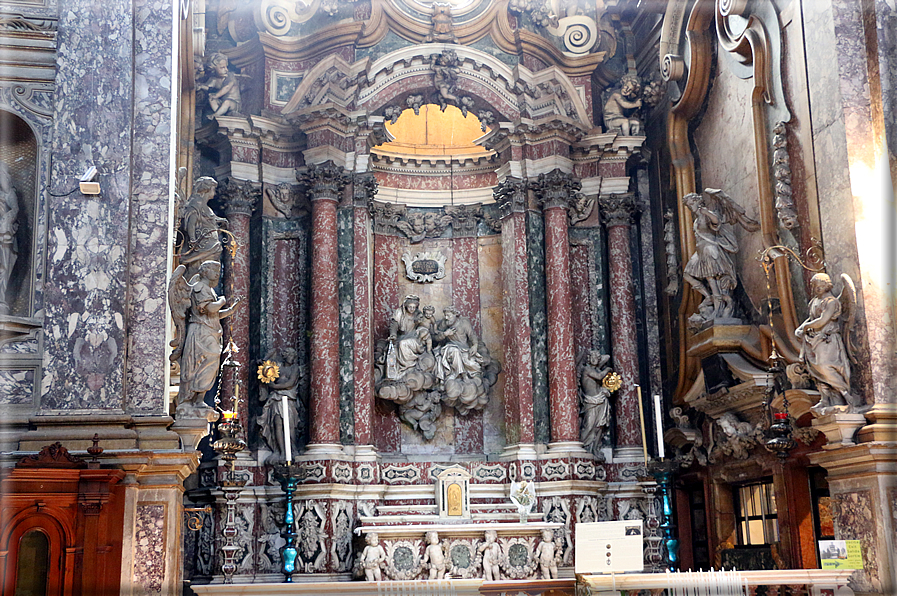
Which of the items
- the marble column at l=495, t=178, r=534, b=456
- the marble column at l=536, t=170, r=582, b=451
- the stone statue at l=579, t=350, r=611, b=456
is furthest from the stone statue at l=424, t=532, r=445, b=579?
the stone statue at l=579, t=350, r=611, b=456

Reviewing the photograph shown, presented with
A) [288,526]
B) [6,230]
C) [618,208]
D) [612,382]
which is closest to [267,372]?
[288,526]

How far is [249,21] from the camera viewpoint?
15125mm

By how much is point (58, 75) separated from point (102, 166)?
0.95 meters

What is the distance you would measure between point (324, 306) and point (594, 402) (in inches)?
165

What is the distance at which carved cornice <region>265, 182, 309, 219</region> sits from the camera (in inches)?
575

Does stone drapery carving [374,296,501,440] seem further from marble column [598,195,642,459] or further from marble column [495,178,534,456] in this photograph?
marble column [598,195,642,459]

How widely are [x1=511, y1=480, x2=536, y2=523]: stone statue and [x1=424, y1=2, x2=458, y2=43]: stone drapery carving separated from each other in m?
6.88

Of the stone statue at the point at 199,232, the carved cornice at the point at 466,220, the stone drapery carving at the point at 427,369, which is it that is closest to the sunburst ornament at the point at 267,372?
the stone drapery carving at the point at 427,369

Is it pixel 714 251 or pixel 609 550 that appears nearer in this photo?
pixel 609 550

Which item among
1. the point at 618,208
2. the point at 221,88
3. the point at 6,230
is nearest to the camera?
the point at 6,230

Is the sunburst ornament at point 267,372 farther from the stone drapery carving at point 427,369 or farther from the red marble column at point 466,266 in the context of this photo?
the red marble column at point 466,266

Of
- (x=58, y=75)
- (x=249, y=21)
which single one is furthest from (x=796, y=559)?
(x=249, y=21)

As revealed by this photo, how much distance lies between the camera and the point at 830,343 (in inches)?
392

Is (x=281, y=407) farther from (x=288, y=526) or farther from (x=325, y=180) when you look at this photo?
(x=325, y=180)
